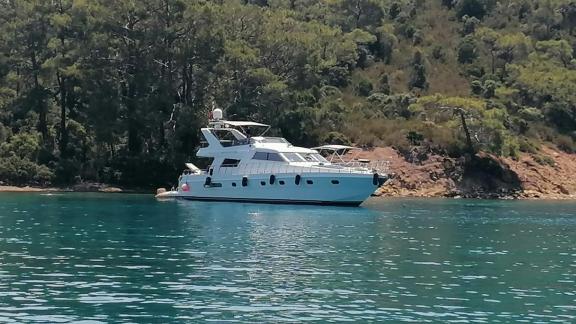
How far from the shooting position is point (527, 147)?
86438 mm

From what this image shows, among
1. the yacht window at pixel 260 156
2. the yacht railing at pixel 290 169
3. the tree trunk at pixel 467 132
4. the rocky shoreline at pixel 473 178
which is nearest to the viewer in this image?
the yacht railing at pixel 290 169

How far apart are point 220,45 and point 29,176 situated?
19.3m

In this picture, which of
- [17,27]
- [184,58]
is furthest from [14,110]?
[184,58]

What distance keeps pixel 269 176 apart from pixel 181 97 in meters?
21.2

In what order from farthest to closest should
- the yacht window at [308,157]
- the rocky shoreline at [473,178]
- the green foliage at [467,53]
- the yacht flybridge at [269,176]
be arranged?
the green foliage at [467,53] < the rocky shoreline at [473,178] < the yacht window at [308,157] < the yacht flybridge at [269,176]

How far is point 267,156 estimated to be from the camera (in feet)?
216

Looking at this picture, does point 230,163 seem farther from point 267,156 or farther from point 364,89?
point 364,89

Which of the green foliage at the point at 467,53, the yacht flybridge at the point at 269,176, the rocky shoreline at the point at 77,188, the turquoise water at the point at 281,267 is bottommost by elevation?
the turquoise water at the point at 281,267

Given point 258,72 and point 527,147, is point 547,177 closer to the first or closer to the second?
point 527,147

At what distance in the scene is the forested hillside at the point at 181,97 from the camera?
265 feet

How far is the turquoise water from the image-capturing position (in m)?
23.1

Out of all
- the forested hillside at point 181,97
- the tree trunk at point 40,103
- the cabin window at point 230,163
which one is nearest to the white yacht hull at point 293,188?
the cabin window at point 230,163

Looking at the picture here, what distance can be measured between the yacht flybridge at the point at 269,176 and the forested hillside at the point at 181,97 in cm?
1040

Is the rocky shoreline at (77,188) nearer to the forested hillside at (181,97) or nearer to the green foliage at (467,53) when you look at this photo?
the forested hillside at (181,97)
